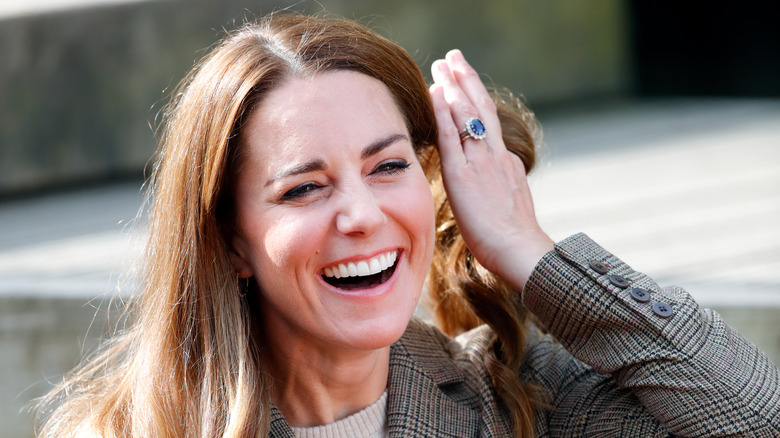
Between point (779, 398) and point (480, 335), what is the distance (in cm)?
66

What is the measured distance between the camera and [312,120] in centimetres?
188

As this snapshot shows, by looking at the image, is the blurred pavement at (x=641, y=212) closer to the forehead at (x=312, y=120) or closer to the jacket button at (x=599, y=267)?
the jacket button at (x=599, y=267)

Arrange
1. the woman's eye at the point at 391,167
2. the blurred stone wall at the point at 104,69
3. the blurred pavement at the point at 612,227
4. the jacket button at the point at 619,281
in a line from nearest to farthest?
the woman's eye at the point at 391,167, the jacket button at the point at 619,281, the blurred pavement at the point at 612,227, the blurred stone wall at the point at 104,69

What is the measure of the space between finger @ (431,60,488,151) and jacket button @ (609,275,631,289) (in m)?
0.41

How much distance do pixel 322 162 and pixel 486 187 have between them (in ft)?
1.59

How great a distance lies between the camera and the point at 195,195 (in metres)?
1.95

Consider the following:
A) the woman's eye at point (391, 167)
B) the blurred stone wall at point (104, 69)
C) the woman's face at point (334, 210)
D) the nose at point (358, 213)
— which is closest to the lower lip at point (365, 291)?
the woman's face at point (334, 210)

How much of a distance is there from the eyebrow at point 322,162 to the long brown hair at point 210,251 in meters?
0.11

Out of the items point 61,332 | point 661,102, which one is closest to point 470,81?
point 61,332

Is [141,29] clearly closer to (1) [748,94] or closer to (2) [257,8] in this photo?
(2) [257,8]

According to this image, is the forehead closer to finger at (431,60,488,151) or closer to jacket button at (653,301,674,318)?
finger at (431,60,488,151)

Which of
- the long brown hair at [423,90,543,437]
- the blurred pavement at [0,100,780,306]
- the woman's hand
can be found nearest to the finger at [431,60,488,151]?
the woman's hand

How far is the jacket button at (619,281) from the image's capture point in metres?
2.06

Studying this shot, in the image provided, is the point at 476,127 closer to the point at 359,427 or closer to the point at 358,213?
the point at 358,213
